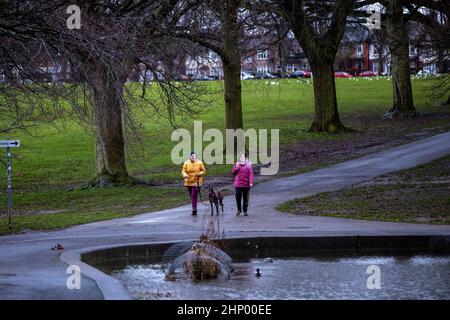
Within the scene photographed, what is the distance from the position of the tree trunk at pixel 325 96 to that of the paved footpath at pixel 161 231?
1622 cm

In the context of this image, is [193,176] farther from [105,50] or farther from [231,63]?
[231,63]

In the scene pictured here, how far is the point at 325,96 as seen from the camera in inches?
1981

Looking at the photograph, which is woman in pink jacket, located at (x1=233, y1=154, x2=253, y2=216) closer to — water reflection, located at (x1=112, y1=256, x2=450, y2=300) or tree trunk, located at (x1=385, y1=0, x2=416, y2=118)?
water reflection, located at (x1=112, y1=256, x2=450, y2=300)

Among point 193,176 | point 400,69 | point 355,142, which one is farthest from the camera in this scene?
point 400,69

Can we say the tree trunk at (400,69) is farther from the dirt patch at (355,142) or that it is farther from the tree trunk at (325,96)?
the tree trunk at (325,96)

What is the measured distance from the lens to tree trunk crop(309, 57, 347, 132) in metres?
50.0

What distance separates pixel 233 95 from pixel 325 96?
9517 millimetres

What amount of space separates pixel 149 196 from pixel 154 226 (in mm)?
8453

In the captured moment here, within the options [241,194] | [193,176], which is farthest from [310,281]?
[193,176]

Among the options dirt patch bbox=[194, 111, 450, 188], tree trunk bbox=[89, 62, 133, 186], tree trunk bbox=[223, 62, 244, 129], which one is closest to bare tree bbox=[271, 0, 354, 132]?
dirt patch bbox=[194, 111, 450, 188]

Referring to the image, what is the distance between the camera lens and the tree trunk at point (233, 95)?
136ft

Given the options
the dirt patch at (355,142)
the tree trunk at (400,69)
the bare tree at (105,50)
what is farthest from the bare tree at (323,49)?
the bare tree at (105,50)

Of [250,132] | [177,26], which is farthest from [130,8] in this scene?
[250,132]
